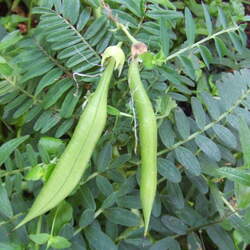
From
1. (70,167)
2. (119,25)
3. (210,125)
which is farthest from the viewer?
(210,125)

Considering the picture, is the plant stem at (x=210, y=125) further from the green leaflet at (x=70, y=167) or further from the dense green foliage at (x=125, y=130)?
the green leaflet at (x=70, y=167)

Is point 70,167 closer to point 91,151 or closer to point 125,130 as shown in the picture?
point 91,151

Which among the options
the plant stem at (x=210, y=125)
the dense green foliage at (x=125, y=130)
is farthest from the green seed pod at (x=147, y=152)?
the plant stem at (x=210, y=125)

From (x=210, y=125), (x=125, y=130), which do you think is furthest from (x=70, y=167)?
(x=210, y=125)

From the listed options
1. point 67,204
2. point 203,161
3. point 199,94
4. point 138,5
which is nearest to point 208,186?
point 203,161

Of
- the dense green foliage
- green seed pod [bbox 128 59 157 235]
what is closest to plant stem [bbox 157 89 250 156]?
the dense green foliage

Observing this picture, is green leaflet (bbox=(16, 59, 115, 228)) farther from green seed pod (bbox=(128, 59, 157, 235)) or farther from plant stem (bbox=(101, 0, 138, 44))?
plant stem (bbox=(101, 0, 138, 44))

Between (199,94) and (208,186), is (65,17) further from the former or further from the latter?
(208,186)
